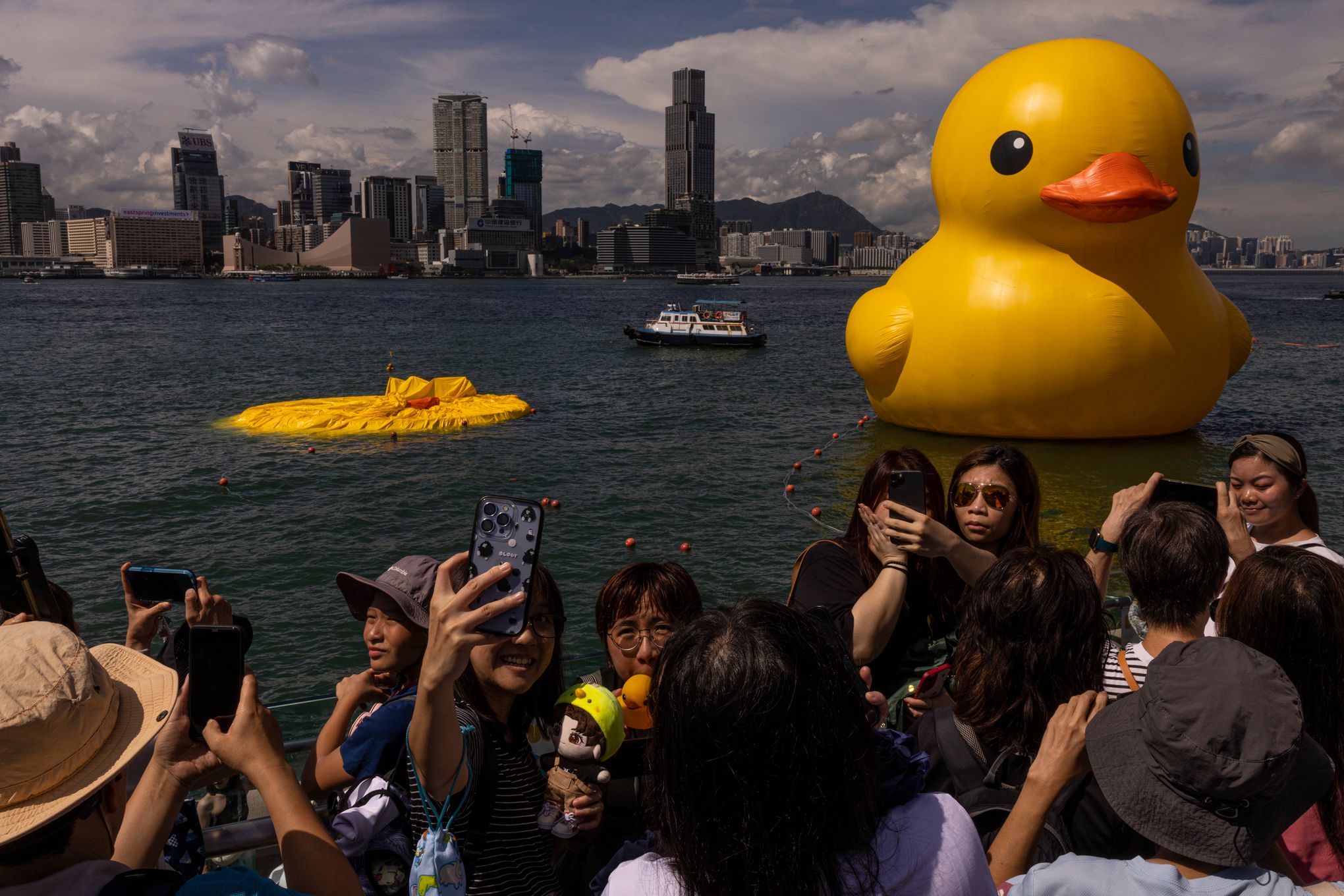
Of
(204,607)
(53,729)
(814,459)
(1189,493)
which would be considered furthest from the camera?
(814,459)

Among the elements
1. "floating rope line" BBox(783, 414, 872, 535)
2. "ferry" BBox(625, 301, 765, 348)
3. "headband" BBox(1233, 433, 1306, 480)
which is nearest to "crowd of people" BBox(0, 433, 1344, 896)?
"headband" BBox(1233, 433, 1306, 480)

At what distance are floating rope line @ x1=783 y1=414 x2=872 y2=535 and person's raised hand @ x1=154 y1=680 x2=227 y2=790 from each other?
880 centimetres

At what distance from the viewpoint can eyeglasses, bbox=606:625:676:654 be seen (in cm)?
330

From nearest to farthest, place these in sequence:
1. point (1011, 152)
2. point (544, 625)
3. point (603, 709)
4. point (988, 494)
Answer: point (603, 709)
point (544, 625)
point (988, 494)
point (1011, 152)

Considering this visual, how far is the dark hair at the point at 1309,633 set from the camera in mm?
2570

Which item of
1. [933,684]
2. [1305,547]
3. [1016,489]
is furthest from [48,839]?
[1305,547]

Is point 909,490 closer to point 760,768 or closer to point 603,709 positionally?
point 603,709

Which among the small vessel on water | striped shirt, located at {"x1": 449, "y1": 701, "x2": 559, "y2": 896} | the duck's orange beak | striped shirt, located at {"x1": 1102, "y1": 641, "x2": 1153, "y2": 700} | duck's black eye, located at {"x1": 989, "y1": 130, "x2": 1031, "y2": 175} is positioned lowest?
striped shirt, located at {"x1": 449, "y1": 701, "x2": 559, "y2": 896}

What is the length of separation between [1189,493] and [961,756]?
7.98 ft

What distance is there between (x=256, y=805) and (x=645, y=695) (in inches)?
66.8

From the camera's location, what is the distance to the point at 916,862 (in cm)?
178

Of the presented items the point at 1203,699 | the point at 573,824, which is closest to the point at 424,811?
the point at 573,824

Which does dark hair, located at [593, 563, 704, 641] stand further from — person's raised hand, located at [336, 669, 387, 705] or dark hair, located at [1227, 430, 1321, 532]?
dark hair, located at [1227, 430, 1321, 532]

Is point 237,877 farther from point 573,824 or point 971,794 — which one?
point 971,794
